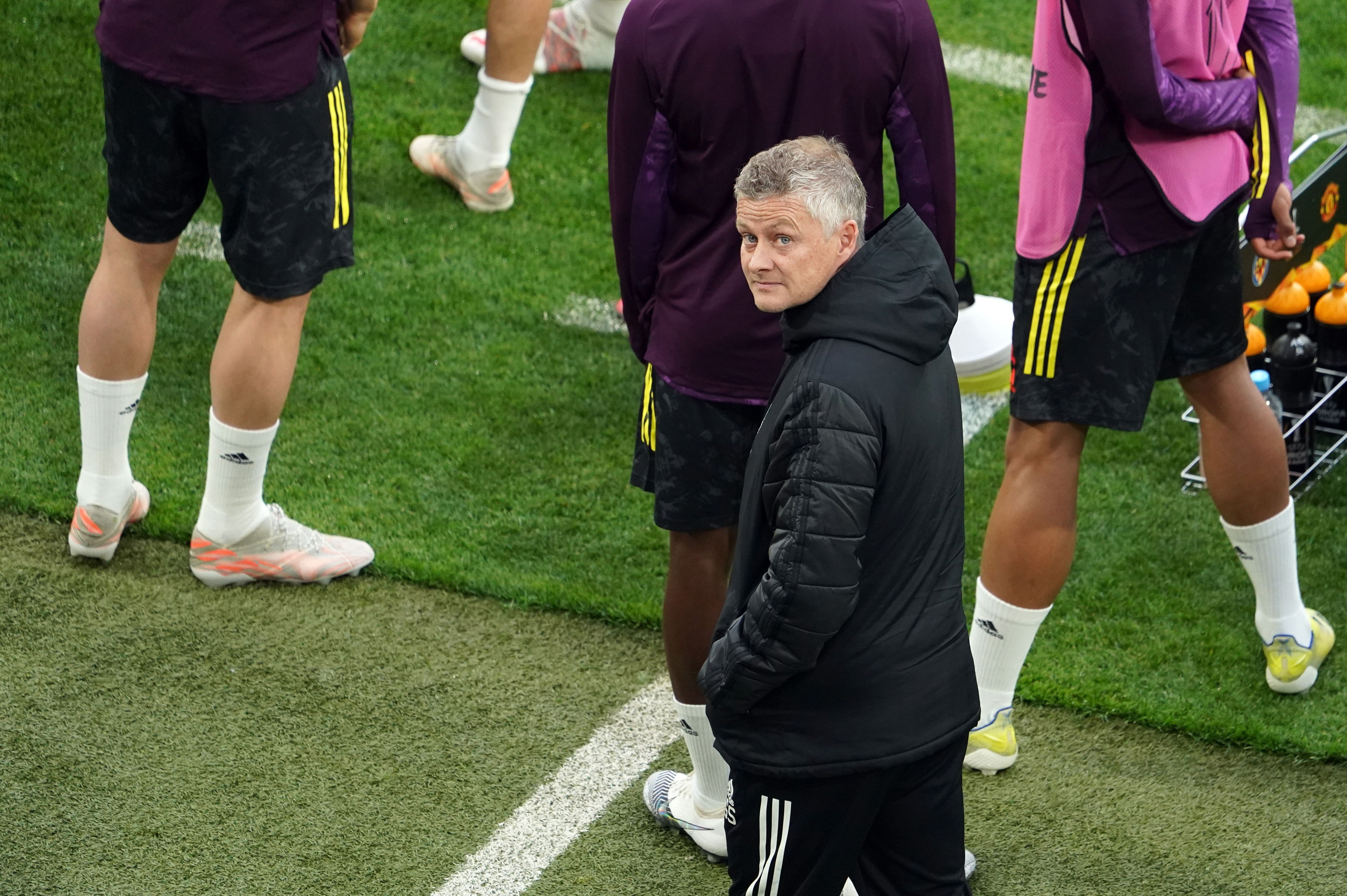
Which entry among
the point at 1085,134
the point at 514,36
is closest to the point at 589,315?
the point at 514,36

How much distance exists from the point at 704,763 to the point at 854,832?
0.74 metres

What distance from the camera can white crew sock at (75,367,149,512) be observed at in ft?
12.3

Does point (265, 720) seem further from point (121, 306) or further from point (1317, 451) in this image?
point (1317, 451)

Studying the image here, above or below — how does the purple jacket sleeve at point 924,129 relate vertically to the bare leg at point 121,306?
above

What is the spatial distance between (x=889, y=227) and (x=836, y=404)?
0.30m

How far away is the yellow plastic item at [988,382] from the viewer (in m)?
4.81

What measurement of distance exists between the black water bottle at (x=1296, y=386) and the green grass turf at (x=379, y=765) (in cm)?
117

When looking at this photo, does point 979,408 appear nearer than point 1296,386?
No

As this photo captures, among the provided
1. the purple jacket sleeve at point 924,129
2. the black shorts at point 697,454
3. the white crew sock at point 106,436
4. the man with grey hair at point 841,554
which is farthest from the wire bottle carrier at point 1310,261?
the white crew sock at point 106,436

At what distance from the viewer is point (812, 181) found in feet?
7.19

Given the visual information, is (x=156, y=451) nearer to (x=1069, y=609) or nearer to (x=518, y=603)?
(x=518, y=603)

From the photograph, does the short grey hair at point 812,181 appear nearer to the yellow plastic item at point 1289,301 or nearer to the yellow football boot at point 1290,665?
the yellow football boot at point 1290,665

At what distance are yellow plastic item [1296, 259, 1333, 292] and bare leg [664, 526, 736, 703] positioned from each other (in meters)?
2.35

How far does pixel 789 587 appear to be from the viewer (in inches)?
84.8
